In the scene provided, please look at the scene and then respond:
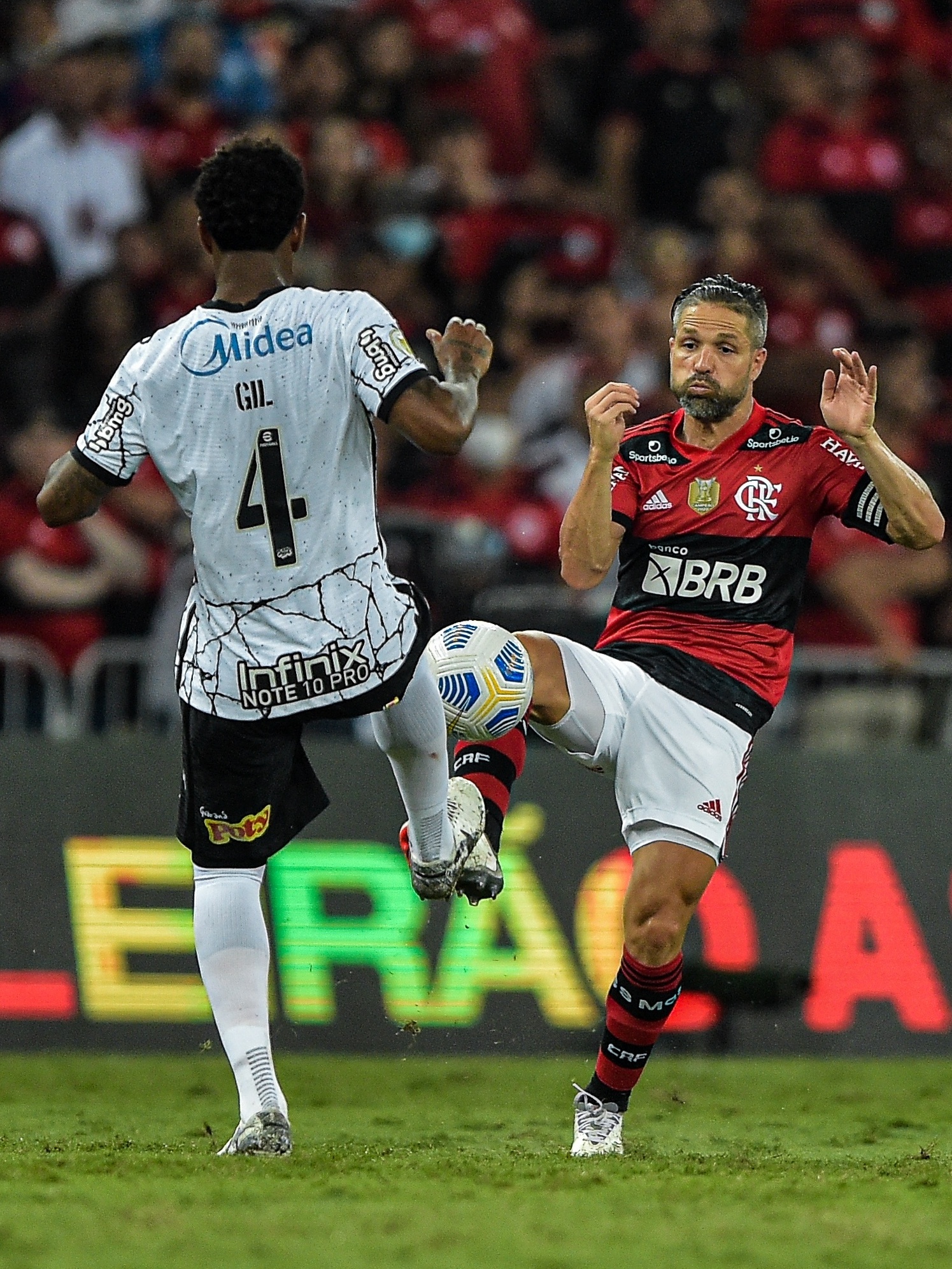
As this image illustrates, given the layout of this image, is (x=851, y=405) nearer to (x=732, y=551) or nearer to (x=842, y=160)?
(x=732, y=551)

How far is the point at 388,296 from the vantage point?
12164mm

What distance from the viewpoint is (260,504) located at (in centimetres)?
551

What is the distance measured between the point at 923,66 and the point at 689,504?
9.49 meters

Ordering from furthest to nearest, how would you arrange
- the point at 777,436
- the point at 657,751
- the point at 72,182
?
1. the point at 72,182
2. the point at 777,436
3. the point at 657,751

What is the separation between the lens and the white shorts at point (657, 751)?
6406 mm

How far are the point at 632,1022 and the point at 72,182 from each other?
27.0 feet

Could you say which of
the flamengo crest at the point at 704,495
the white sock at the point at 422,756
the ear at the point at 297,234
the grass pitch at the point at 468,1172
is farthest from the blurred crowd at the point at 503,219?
the ear at the point at 297,234

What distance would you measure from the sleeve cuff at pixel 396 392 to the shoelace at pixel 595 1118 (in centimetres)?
240

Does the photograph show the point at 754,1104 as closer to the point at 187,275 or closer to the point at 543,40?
the point at 187,275

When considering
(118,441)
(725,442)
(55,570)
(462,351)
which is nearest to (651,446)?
(725,442)

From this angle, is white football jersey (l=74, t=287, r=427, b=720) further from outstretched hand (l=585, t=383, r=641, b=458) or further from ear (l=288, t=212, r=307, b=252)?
outstretched hand (l=585, t=383, r=641, b=458)

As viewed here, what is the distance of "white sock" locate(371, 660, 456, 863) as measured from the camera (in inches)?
230

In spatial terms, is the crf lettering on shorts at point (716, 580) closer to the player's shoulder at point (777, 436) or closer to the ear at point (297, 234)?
the player's shoulder at point (777, 436)

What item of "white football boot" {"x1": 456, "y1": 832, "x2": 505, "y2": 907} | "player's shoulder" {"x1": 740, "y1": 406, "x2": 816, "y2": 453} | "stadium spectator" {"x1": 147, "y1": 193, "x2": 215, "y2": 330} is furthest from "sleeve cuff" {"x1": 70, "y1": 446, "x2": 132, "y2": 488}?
"stadium spectator" {"x1": 147, "y1": 193, "x2": 215, "y2": 330}
